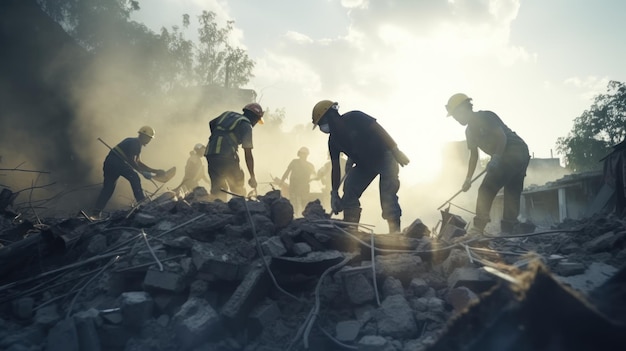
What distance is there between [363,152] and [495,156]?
1837 millimetres

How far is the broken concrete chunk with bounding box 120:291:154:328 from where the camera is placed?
2.35 meters

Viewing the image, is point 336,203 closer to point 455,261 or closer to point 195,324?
point 455,261

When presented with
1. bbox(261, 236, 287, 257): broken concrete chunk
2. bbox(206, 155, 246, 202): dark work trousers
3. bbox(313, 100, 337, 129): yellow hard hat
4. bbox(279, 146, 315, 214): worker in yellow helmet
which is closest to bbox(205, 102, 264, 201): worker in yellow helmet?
bbox(206, 155, 246, 202): dark work trousers

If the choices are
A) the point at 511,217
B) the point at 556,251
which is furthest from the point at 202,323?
the point at 511,217

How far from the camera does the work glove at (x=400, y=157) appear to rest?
4.55 meters

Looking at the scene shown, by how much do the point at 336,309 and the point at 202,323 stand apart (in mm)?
975

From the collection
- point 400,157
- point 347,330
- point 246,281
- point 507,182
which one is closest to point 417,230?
point 400,157

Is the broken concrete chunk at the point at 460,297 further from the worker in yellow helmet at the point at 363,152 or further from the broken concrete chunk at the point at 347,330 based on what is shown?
the worker in yellow helmet at the point at 363,152

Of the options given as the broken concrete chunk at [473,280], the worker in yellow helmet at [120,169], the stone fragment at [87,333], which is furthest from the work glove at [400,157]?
the worker in yellow helmet at [120,169]

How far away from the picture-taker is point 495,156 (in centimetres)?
486

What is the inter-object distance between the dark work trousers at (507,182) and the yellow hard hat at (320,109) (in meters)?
2.41

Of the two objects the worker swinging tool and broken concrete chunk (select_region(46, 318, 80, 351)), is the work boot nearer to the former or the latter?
broken concrete chunk (select_region(46, 318, 80, 351))

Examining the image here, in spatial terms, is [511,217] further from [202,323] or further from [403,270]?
[202,323]

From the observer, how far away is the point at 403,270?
2.90 metres
